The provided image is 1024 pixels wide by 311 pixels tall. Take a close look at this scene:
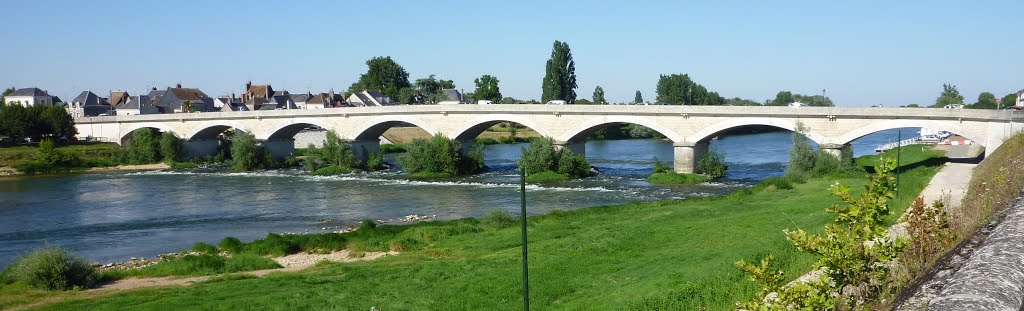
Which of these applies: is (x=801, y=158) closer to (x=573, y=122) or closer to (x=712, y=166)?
(x=712, y=166)

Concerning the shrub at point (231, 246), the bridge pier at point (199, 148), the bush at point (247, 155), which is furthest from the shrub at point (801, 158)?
the bridge pier at point (199, 148)

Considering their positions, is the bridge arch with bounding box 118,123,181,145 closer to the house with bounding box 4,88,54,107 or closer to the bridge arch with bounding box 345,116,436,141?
the bridge arch with bounding box 345,116,436,141

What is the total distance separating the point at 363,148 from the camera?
5709cm

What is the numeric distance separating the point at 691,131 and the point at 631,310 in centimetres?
3437

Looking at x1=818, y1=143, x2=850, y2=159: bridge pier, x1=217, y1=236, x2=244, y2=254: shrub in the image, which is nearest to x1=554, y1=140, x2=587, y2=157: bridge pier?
x1=818, y1=143, x2=850, y2=159: bridge pier

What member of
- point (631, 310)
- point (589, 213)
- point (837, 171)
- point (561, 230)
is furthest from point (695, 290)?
point (837, 171)

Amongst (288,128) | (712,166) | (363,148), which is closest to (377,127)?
(363,148)

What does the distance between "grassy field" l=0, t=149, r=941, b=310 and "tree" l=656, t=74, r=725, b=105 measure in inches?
3330

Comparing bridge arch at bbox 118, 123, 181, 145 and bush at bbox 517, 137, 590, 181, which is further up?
bridge arch at bbox 118, 123, 181, 145

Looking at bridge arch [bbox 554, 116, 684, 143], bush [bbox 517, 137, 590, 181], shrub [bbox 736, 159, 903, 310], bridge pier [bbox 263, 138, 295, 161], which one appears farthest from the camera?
bridge pier [bbox 263, 138, 295, 161]

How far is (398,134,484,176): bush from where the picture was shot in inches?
1848

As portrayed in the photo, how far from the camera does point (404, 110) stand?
5512cm

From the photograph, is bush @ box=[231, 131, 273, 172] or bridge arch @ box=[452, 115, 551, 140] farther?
bush @ box=[231, 131, 273, 172]

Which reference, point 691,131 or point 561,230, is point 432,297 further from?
point 691,131
